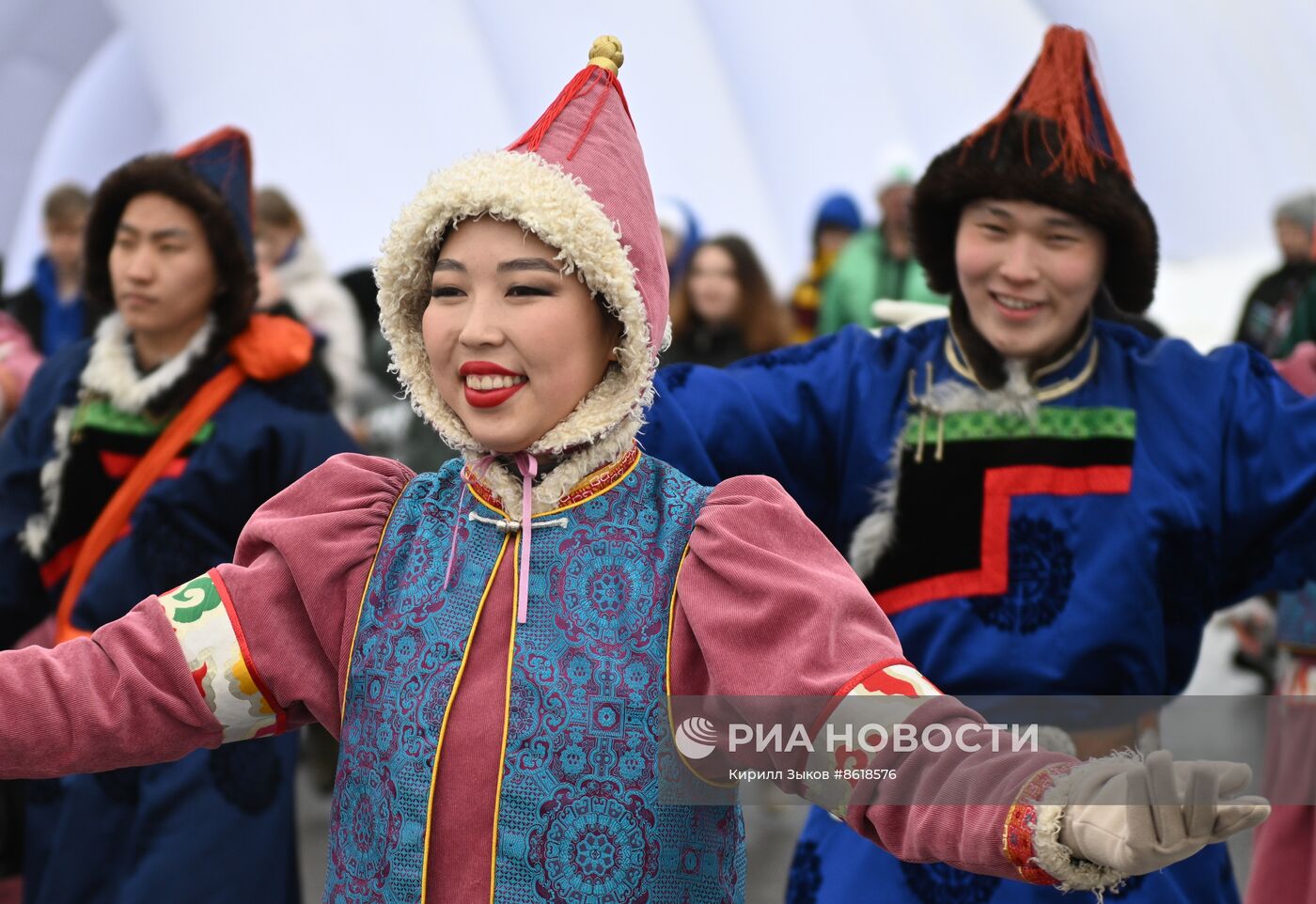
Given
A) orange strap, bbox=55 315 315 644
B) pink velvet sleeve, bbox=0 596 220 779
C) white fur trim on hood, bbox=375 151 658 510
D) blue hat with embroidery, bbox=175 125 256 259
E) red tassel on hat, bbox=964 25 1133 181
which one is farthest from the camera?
blue hat with embroidery, bbox=175 125 256 259

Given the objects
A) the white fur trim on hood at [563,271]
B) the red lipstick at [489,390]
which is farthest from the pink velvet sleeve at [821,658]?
the red lipstick at [489,390]

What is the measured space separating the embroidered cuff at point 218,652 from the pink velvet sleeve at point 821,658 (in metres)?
0.51

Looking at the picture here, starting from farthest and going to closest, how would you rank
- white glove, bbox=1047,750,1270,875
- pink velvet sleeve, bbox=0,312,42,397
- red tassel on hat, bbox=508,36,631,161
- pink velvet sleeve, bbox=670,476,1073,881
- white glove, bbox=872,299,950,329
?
pink velvet sleeve, bbox=0,312,42,397 → white glove, bbox=872,299,950,329 → red tassel on hat, bbox=508,36,631,161 → pink velvet sleeve, bbox=670,476,1073,881 → white glove, bbox=1047,750,1270,875

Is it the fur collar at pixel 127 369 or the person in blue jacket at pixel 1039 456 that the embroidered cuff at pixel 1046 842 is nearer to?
the person in blue jacket at pixel 1039 456

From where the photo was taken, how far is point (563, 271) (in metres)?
2.18

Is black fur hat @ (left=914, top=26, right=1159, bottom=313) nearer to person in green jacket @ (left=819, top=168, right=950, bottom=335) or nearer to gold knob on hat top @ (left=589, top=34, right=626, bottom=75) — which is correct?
gold knob on hat top @ (left=589, top=34, right=626, bottom=75)

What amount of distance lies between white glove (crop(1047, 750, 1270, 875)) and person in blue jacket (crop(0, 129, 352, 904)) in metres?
2.37

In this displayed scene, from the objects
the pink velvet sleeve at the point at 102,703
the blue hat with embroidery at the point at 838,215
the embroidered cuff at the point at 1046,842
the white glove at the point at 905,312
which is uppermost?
the blue hat with embroidery at the point at 838,215

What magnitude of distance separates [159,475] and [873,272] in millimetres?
3930

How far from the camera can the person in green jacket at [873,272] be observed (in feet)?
23.0

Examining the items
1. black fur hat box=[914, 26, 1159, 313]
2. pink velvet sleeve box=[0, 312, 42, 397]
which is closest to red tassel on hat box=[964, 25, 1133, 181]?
black fur hat box=[914, 26, 1159, 313]

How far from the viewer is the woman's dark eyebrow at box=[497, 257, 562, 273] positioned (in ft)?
7.11

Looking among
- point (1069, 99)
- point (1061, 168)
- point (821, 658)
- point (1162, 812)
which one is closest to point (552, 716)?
point (821, 658)

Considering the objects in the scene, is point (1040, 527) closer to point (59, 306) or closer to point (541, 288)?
point (541, 288)
